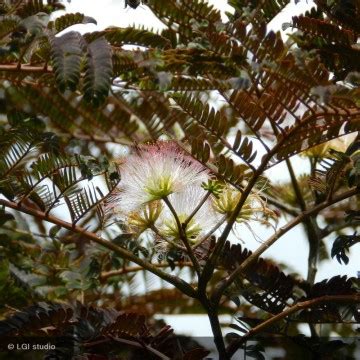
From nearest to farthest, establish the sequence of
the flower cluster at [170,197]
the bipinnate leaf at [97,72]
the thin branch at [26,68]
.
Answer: the bipinnate leaf at [97,72] → the thin branch at [26,68] → the flower cluster at [170,197]

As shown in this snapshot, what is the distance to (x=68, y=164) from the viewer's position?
1456mm

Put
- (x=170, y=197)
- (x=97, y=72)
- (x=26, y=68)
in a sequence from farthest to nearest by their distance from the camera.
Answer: (x=170, y=197)
(x=26, y=68)
(x=97, y=72)

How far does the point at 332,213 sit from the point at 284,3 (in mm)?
656

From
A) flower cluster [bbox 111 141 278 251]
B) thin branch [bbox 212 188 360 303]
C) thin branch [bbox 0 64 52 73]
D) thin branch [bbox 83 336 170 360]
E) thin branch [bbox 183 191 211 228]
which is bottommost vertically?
thin branch [bbox 83 336 170 360]

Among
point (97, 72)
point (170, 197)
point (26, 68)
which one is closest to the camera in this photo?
point (97, 72)

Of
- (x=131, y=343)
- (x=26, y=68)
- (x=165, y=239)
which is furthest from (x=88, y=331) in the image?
(x=26, y=68)

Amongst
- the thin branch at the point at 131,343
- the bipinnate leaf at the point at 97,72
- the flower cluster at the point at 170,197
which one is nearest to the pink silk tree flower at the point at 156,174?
the flower cluster at the point at 170,197

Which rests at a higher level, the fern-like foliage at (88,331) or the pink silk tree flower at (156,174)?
the pink silk tree flower at (156,174)

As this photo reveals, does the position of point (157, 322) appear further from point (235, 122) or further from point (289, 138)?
point (289, 138)

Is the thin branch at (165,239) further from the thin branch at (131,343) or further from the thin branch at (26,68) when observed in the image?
the thin branch at (26,68)

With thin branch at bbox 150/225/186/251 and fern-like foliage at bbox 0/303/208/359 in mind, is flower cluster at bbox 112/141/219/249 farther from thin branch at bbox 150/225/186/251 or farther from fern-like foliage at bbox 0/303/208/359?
fern-like foliage at bbox 0/303/208/359

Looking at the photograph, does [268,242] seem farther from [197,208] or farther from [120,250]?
[120,250]

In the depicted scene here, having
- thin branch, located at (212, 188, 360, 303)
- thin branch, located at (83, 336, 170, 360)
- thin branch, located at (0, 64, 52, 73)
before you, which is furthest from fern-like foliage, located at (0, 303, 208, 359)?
thin branch, located at (0, 64, 52, 73)

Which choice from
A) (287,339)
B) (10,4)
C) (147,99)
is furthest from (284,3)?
(287,339)
